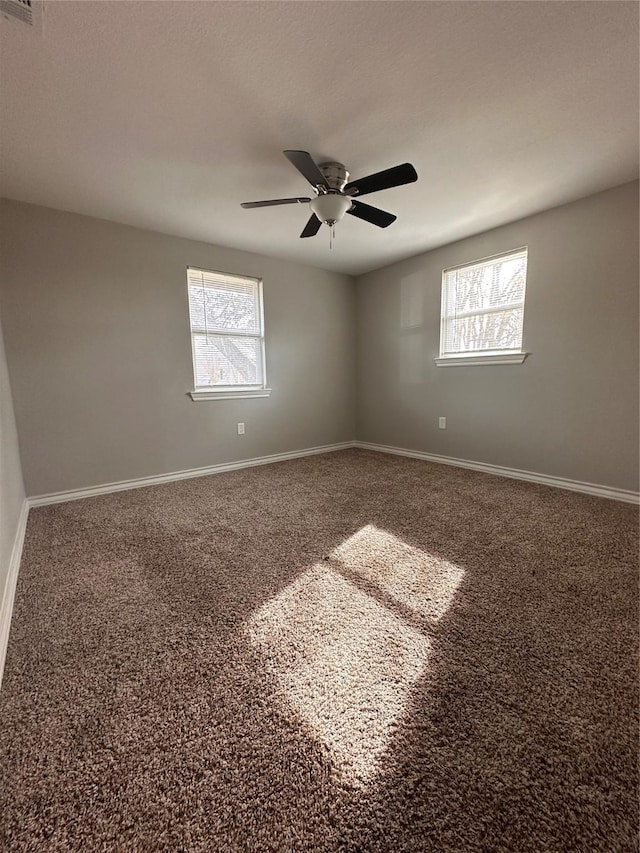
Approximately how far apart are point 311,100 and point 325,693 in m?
2.51

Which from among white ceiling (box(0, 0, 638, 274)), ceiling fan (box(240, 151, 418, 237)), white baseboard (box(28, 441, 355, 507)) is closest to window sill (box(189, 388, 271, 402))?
white baseboard (box(28, 441, 355, 507))

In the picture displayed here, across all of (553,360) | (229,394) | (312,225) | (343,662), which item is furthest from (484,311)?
(343,662)

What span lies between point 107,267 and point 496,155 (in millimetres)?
3033

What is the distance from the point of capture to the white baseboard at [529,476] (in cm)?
265

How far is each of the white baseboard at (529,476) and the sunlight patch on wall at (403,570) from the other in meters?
1.85

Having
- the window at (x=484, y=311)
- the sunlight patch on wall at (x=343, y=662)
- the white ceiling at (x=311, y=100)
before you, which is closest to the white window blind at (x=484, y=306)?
the window at (x=484, y=311)

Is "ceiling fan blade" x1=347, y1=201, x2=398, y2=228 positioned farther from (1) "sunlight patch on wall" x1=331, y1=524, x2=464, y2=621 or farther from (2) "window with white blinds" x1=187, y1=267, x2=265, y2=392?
(1) "sunlight patch on wall" x1=331, y1=524, x2=464, y2=621

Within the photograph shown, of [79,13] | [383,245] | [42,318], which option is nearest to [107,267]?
[42,318]

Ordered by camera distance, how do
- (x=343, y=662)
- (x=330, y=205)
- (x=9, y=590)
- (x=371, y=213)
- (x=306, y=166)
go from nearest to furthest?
(x=343, y=662)
(x=9, y=590)
(x=306, y=166)
(x=330, y=205)
(x=371, y=213)

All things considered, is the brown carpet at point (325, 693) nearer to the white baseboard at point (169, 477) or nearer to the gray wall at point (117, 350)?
the white baseboard at point (169, 477)

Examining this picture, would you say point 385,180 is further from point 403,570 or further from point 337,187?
point 403,570

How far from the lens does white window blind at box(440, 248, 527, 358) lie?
3156 millimetres

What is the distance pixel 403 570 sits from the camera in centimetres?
171

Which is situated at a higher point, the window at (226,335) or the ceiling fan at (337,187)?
the ceiling fan at (337,187)
